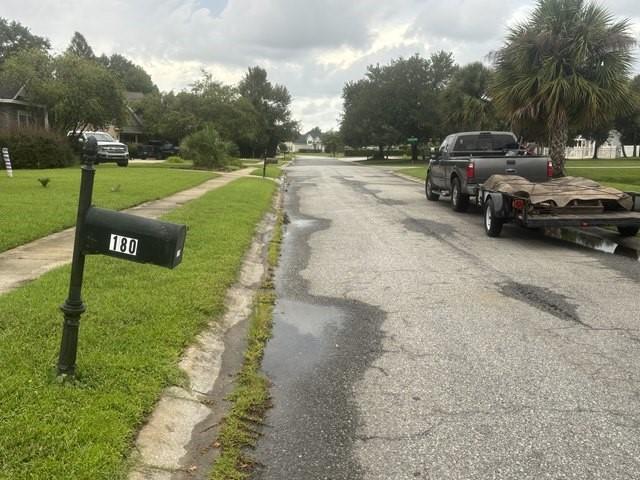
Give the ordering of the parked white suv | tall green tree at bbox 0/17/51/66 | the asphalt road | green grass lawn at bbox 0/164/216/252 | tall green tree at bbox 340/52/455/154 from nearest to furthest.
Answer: the asphalt road < green grass lawn at bbox 0/164/216/252 < the parked white suv < tall green tree at bbox 340/52/455/154 < tall green tree at bbox 0/17/51/66

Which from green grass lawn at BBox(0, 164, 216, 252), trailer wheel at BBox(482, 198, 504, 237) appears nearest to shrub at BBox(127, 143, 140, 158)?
green grass lawn at BBox(0, 164, 216, 252)

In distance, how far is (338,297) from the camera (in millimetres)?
6691

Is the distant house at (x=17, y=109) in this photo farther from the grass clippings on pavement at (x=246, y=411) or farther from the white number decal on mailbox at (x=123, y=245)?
the white number decal on mailbox at (x=123, y=245)

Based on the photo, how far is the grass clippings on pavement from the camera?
10.2 feet

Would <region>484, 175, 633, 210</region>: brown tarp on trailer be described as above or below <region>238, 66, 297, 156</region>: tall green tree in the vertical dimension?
below

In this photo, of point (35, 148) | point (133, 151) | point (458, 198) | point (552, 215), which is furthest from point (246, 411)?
point (133, 151)

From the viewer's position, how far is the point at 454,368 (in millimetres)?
4496

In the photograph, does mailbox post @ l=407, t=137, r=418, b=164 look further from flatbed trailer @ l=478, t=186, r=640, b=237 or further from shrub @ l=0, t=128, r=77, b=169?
flatbed trailer @ l=478, t=186, r=640, b=237

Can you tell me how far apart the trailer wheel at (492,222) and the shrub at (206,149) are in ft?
75.3

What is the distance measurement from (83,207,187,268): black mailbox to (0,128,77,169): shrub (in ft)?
88.4

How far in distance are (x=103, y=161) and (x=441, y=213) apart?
2372cm

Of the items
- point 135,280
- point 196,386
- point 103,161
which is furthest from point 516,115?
point 103,161

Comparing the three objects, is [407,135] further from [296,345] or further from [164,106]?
[296,345]

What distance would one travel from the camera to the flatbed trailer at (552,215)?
949 cm
